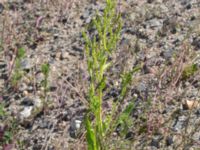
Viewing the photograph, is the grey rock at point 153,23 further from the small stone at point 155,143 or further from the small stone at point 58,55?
the small stone at point 155,143

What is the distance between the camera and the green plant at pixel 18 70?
3838 mm

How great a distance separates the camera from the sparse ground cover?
10.6 feet

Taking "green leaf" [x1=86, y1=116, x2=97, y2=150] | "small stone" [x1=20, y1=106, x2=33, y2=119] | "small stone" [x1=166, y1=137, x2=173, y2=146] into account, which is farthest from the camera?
"small stone" [x1=20, y1=106, x2=33, y2=119]

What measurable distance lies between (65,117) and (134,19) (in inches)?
54.7

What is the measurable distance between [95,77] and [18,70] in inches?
51.8

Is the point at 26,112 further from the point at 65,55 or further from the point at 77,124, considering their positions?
the point at 65,55

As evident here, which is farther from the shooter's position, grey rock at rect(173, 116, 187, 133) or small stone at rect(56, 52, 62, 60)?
small stone at rect(56, 52, 62, 60)

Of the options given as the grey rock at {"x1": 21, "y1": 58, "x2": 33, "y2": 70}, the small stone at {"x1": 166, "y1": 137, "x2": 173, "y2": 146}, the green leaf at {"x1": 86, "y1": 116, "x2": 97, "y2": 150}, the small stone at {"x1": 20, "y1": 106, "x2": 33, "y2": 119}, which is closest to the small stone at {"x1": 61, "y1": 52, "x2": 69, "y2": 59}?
the grey rock at {"x1": 21, "y1": 58, "x2": 33, "y2": 70}

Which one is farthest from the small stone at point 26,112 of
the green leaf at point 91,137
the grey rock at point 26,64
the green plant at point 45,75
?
the green leaf at point 91,137

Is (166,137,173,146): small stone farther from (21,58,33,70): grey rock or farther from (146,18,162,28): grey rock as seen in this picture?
(21,58,33,70): grey rock

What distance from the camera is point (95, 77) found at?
2.86 m

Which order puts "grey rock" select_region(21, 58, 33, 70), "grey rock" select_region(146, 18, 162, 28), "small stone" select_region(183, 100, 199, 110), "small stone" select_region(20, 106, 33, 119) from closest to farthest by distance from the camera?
"small stone" select_region(183, 100, 199, 110) → "small stone" select_region(20, 106, 33, 119) → "grey rock" select_region(21, 58, 33, 70) → "grey rock" select_region(146, 18, 162, 28)

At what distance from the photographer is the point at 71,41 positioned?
4316 millimetres

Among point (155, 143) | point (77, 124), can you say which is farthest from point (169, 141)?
point (77, 124)
